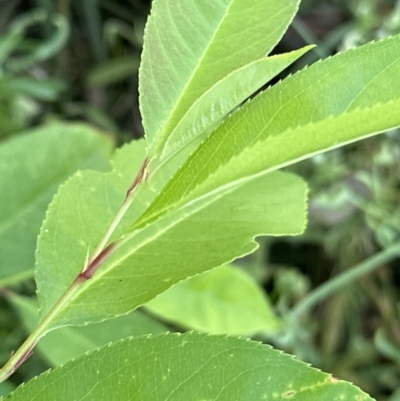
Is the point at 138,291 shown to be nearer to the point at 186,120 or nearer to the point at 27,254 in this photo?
the point at 186,120

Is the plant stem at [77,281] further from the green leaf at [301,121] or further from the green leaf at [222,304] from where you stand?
the green leaf at [222,304]

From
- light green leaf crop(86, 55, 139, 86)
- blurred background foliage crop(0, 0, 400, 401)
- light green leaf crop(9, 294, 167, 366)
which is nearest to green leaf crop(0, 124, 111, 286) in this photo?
light green leaf crop(9, 294, 167, 366)

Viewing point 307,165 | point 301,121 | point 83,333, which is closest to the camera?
point 301,121

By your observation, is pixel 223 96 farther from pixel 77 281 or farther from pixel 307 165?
pixel 307 165

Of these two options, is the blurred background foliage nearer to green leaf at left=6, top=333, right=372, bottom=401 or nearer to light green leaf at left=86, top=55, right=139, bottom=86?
light green leaf at left=86, top=55, right=139, bottom=86

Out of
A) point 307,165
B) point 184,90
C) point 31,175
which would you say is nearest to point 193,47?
point 184,90
